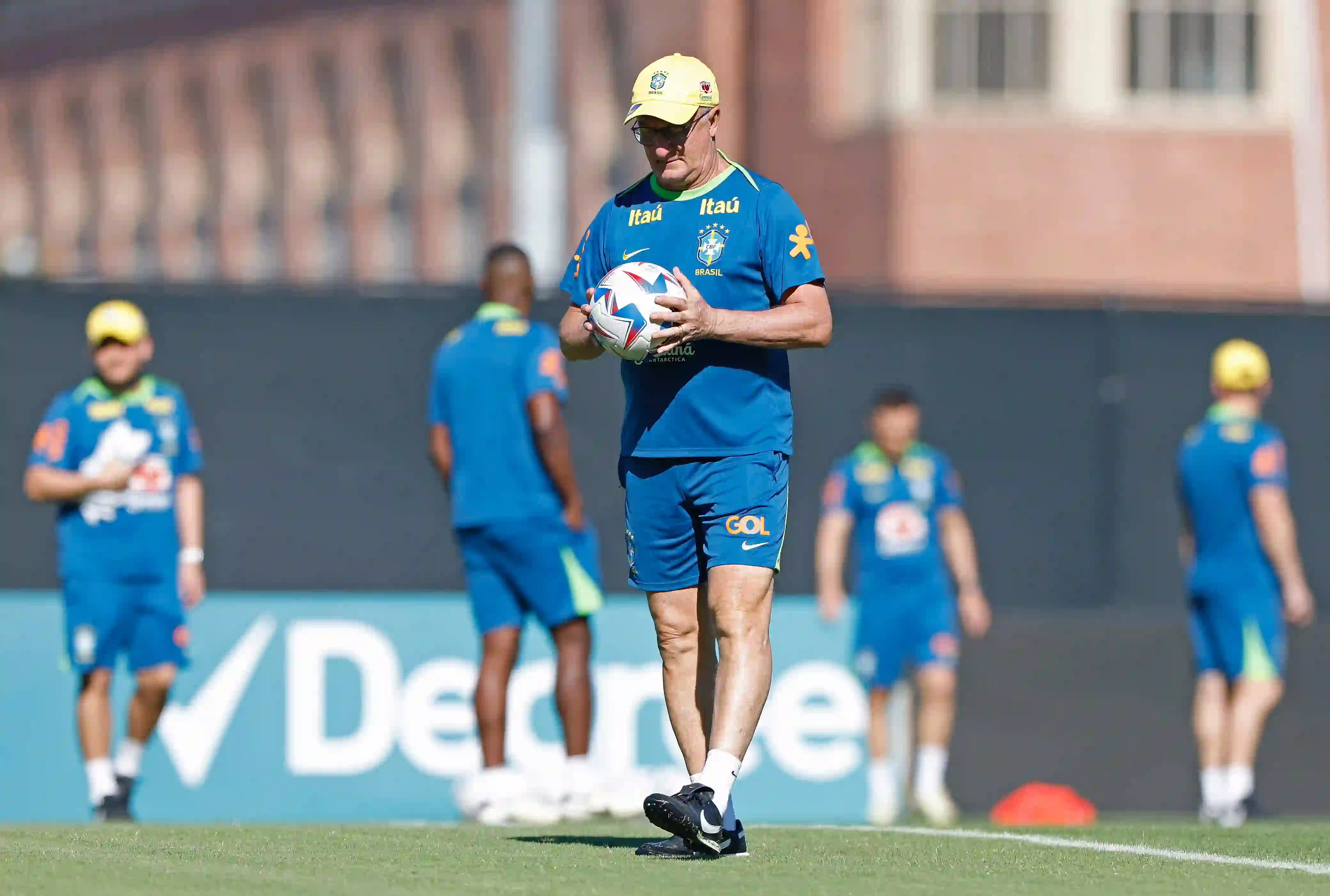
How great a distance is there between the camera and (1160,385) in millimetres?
13797

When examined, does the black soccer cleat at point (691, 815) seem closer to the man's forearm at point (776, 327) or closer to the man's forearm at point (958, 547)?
the man's forearm at point (776, 327)

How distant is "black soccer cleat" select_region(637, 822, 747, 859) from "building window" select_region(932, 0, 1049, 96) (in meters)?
18.6

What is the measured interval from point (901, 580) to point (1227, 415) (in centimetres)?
184

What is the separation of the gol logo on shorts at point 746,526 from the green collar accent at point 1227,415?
561cm

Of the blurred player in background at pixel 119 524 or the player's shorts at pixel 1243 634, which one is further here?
the player's shorts at pixel 1243 634

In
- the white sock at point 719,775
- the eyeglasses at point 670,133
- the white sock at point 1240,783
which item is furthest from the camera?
the white sock at point 1240,783

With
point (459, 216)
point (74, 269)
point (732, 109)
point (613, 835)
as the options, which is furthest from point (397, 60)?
point (613, 835)

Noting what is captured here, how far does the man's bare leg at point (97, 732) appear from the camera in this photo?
442 inches

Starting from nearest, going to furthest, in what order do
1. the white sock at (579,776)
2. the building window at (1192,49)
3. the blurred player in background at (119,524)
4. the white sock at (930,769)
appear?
the white sock at (579,776) → the blurred player in background at (119,524) → the white sock at (930,769) → the building window at (1192,49)

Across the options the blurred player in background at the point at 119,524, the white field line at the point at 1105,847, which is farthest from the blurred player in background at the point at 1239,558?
the blurred player in background at the point at 119,524

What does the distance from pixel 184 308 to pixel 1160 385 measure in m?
5.06

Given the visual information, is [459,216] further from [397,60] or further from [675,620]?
[675,620]

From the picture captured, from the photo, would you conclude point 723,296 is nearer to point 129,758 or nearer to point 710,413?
point 710,413

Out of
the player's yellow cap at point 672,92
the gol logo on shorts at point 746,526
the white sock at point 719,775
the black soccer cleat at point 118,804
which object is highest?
the player's yellow cap at point 672,92
